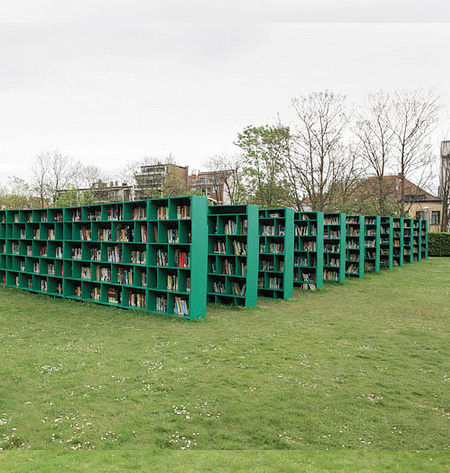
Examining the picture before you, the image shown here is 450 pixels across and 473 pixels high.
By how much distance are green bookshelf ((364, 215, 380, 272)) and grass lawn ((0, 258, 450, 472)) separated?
10297 millimetres

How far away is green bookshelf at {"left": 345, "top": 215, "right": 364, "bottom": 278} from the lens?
1820 cm

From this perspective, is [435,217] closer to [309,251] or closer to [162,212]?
[309,251]

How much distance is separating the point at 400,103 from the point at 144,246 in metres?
26.1

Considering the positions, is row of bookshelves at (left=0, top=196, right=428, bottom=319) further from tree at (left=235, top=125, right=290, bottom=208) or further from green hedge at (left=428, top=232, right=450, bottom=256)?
green hedge at (left=428, top=232, right=450, bottom=256)

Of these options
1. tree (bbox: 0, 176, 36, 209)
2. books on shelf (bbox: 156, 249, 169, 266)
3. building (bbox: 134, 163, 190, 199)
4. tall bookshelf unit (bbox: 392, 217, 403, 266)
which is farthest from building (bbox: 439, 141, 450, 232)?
tree (bbox: 0, 176, 36, 209)

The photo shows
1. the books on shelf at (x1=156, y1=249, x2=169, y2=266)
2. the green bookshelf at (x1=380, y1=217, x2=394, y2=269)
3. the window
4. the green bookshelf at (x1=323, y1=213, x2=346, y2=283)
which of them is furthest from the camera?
the window

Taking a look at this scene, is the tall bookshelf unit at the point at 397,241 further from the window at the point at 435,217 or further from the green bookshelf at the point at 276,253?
the window at the point at 435,217

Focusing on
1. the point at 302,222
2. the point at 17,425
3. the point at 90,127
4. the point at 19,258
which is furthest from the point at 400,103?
the point at 17,425

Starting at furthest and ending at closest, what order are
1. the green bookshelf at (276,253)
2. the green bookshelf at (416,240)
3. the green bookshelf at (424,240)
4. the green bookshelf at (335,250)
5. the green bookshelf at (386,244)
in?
the green bookshelf at (424,240)
the green bookshelf at (416,240)
the green bookshelf at (386,244)
the green bookshelf at (335,250)
the green bookshelf at (276,253)

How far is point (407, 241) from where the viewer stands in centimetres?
2542

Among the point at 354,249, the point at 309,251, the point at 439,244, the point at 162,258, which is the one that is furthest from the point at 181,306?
the point at 439,244

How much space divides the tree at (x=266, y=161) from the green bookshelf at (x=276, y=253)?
1532 cm

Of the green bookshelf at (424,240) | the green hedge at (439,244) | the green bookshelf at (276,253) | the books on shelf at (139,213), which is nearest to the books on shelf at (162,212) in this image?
the books on shelf at (139,213)

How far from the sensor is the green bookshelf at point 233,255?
1110 centimetres
